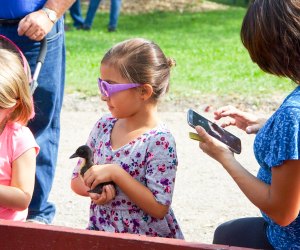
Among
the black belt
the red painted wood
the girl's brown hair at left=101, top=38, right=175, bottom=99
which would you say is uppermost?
the girl's brown hair at left=101, top=38, right=175, bottom=99

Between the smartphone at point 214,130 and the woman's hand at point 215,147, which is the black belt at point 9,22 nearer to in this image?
the smartphone at point 214,130

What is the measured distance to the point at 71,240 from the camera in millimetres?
2670

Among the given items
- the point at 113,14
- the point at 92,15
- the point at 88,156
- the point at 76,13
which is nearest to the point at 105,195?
the point at 88,156

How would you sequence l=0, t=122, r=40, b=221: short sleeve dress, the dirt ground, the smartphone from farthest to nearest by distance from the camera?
the dirt ground → l=0, t=122, r=40, b=221: short sleeve dress → the smartphone

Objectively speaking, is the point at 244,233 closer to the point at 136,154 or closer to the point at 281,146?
the point at 136,154

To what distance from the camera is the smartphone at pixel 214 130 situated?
302cm

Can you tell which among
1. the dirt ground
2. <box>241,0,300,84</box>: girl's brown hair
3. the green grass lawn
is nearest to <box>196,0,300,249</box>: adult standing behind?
<box>241,0,300,84</box>: girl's brown hair

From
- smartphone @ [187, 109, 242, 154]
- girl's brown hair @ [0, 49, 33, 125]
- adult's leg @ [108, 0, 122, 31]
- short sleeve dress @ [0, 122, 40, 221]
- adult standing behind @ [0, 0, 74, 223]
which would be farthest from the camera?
adult's leg @ [108, 0, 122, 31]

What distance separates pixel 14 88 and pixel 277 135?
4.16ft

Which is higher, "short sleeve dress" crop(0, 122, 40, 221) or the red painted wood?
the red painted wood

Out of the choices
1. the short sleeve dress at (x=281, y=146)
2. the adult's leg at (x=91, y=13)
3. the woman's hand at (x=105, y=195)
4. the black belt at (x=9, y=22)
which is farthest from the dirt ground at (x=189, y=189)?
the adult's leg at (x=91, y=13)

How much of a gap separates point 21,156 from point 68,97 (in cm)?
527

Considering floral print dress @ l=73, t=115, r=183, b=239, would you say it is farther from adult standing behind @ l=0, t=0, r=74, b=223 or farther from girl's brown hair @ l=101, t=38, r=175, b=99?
adult standing behind @ l=0, t=0, r=74, b=223

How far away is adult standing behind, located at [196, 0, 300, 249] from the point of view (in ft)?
8.79
